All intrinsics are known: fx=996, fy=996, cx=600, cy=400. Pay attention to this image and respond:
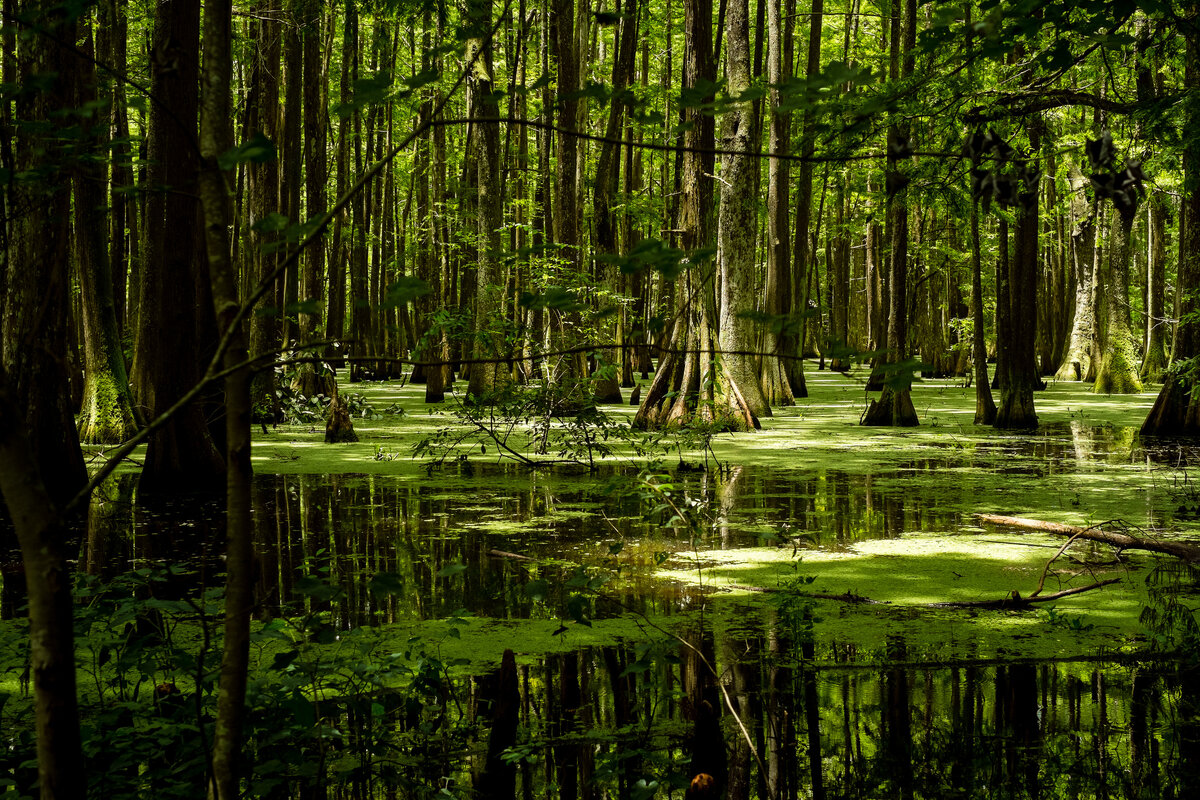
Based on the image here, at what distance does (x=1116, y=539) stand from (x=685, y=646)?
2545mm

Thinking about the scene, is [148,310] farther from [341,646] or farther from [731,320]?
[731,320]

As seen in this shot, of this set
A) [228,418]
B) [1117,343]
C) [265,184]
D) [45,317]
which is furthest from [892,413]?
[228,418]

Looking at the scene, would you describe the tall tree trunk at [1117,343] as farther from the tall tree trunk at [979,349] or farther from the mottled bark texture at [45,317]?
the mottled bark texture at [45,317]

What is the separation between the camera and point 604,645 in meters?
3.70

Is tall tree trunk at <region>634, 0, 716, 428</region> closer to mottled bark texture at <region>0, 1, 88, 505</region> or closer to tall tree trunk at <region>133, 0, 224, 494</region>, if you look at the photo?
tall tree trunk at <region>133, 0, 224, 494</region>

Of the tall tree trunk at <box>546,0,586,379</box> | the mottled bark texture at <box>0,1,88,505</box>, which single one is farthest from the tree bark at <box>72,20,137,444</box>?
the tall tree trunk at <box>546,0,586,379</box>

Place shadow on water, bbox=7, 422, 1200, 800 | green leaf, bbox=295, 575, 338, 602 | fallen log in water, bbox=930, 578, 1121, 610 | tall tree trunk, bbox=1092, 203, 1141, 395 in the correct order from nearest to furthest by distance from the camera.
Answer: green leaf, bbox=295, 575, 338, 602 < shadow on water, bbox=7, 422, 1200, 800 < fallen log in water, bbox=930, 578, 1121, 610 < tall tree trunk, bbox=1092, 203, 1141, 395

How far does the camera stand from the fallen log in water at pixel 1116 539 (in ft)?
15.4

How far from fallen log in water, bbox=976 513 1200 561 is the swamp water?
11 centimetres

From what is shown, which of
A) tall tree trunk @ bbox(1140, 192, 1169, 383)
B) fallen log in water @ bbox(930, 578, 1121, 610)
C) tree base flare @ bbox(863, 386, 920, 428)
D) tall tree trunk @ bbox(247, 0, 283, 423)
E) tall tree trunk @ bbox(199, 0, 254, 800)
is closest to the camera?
tall tree trunk @ bbox(199, 0, 254, 800)

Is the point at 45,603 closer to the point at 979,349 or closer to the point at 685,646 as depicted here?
the point at 685,646

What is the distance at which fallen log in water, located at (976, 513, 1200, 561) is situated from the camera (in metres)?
4.68

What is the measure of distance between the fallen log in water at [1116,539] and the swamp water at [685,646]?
0.11 m

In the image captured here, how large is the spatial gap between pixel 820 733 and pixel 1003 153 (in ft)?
5.43
